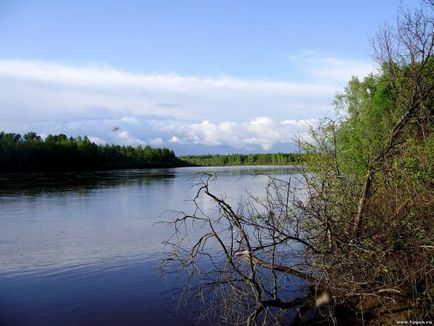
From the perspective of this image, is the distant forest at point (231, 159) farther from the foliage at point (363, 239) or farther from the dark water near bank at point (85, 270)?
the foliage at point (363, 239)

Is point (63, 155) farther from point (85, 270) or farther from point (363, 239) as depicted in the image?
point (363, 239)

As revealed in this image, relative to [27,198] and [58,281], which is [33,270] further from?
[27,198]

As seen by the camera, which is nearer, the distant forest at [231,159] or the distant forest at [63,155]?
the distant forest at [63,155]

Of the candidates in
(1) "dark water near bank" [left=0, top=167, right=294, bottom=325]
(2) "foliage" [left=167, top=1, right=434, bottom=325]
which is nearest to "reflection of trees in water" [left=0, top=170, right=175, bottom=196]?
(1) "dark water near bank" [left=0, top=167, right=294, bottom=325]

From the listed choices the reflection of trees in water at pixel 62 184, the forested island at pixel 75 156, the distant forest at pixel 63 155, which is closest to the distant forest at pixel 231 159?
the forested island at pixel 75 156

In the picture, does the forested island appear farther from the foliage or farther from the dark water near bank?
Result: the foliage

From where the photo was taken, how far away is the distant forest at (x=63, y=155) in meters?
99.3

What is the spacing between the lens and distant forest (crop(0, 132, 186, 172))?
9931 centimetres

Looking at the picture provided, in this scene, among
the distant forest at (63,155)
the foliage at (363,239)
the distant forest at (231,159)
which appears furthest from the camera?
the distant forest at (231,159)

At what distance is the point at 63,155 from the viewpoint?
113 meters

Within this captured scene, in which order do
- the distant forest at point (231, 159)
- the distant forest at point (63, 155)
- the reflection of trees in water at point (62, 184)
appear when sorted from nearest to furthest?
1. the reflection of trees in water at point (62, 184)
2. the distant forest at point (63, 155)
3. the distant forest at point (231, 159)

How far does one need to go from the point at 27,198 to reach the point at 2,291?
27.9 meters

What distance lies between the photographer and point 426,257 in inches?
368

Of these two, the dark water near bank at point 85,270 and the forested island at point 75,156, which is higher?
the forested island at point 75,156
